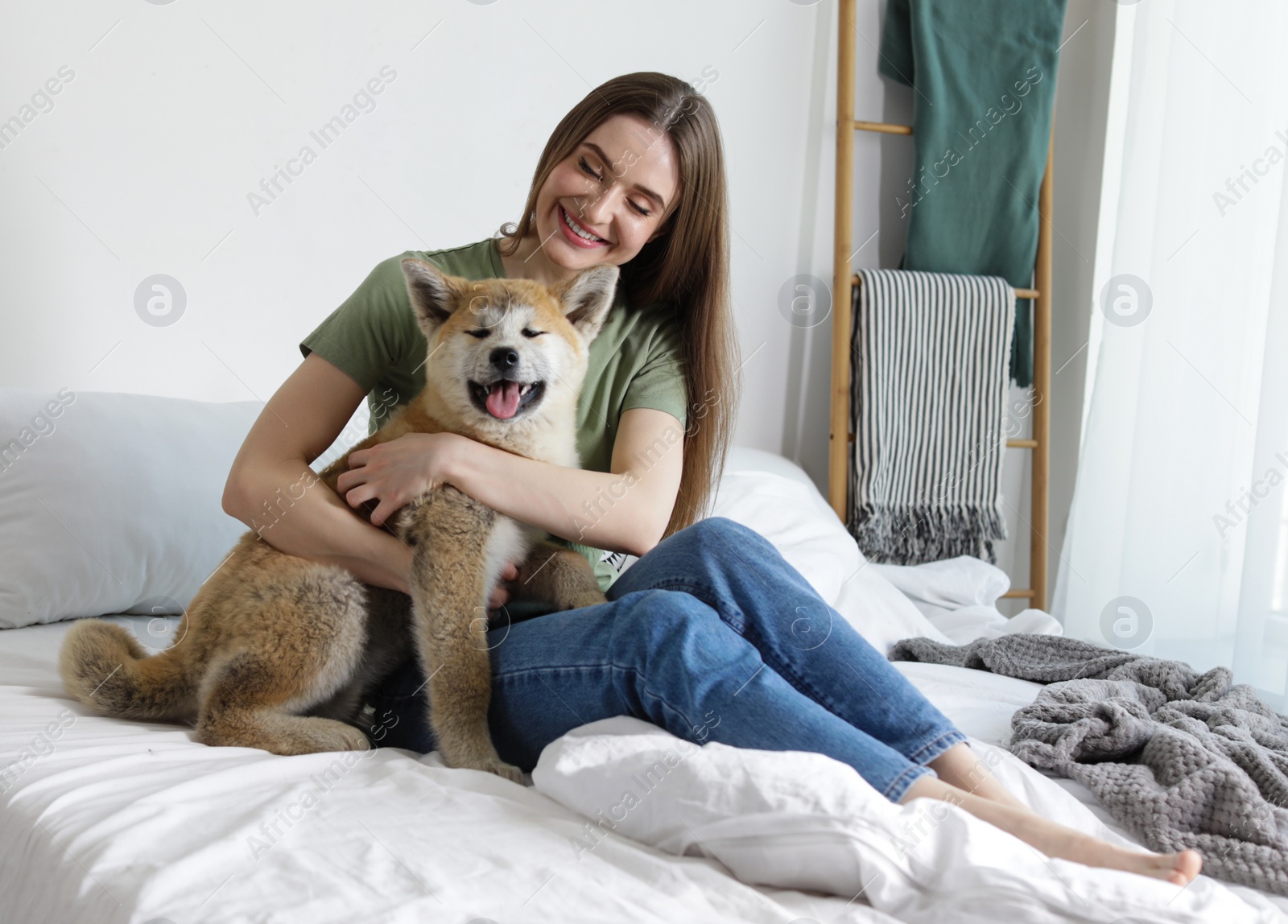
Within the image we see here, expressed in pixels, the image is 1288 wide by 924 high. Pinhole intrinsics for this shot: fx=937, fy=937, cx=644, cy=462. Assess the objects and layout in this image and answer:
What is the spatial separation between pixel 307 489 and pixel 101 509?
2.09 ft

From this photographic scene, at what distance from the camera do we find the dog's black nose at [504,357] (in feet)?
4.45

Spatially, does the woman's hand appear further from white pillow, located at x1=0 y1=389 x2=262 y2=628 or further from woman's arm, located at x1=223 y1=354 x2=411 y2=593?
white pillow, located at x1=0 y1=389 x2=262 y2=628

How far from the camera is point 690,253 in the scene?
5.45ft

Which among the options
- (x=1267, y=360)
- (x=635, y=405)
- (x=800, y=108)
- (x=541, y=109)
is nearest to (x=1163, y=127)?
(x=1267, y=360)

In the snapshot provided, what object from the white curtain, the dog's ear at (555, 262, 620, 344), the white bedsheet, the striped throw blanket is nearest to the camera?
the white bedsheet

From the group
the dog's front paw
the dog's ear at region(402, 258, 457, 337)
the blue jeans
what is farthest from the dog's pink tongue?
the dog's front paw

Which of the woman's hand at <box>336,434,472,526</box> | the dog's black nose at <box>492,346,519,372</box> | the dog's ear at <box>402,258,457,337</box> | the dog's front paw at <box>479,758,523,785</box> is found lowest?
the dog's front paw at <box>479,758,523,785</box>

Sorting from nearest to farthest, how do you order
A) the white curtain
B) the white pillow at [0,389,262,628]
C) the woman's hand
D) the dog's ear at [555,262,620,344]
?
1. the woman's hand
2. the dog's ear at [555,262,620,344]
3. the white pillow at [0,389,262,628]
4. the white curtain

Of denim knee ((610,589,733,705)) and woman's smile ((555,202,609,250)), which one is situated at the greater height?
woman's smile ((555,202,609,250))

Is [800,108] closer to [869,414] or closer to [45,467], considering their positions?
[869,414]

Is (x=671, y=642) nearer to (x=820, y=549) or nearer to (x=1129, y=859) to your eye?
(x=1129, y=859)

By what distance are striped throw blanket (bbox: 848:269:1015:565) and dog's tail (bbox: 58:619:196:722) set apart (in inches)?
85.5

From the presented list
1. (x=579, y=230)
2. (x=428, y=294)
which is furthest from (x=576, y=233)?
(x=428, y=294)

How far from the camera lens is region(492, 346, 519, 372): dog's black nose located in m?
1.36
